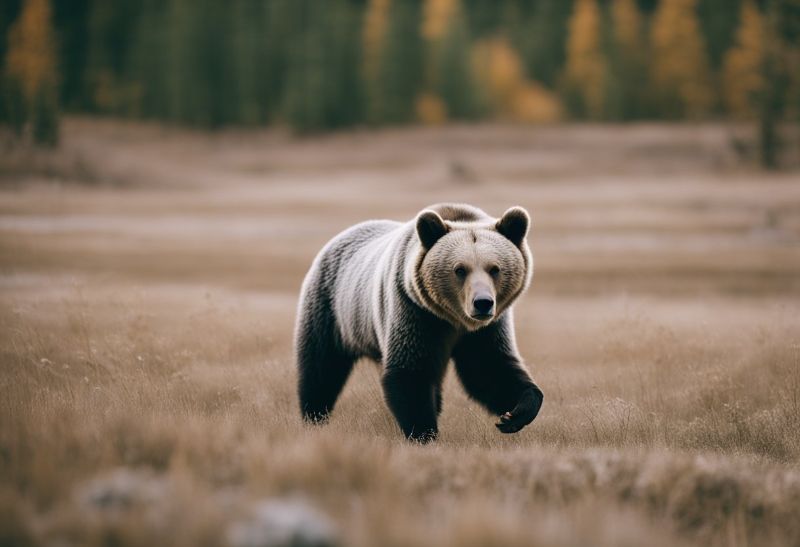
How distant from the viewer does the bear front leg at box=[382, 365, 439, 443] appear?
5.71 meters

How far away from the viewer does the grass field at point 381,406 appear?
3.44m

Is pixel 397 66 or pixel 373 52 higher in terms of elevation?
pixel 373 52

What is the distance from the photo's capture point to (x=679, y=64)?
60.6 meters

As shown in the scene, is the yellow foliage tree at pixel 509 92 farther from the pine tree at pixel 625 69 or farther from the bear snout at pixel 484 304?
the bear snout at pixel 484 304

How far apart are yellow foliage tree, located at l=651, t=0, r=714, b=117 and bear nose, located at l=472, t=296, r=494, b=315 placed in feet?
201

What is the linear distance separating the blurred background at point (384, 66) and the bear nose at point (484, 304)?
2226 inches

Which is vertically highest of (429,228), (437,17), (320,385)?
(437,17)

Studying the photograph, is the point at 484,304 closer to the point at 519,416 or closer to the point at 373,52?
the point at 519,416

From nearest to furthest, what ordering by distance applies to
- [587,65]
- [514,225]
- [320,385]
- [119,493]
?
[119,493]
[514,225]
[320,385]
[587,65]

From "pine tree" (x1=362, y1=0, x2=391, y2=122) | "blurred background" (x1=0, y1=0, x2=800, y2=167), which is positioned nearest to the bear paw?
"blurred background" (x1=0, y1=0, x2=800, y2=167)

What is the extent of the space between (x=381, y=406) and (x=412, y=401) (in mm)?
1471

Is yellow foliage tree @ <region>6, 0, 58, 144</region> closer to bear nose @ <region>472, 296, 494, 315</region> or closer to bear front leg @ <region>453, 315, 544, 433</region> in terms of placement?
bear front leg @ <region>453, 315, 544, 433</region>

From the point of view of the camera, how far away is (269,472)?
3.89 meters

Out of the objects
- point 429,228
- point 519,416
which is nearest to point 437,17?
point 429,228
